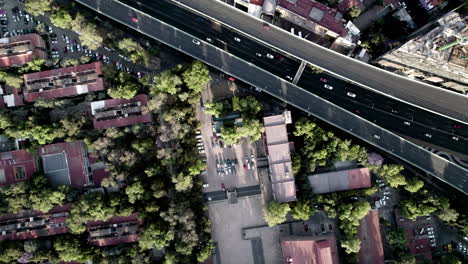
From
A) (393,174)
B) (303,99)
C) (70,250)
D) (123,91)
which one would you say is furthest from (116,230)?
(393,174)

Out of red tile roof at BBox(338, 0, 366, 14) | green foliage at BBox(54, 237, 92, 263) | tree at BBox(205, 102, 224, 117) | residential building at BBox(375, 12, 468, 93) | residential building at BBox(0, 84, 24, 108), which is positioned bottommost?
green foliage at BBox(54, 237, 92, 263)

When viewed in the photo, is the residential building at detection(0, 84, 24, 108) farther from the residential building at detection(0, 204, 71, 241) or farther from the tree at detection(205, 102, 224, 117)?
the tree at detection(205, 102, 224, 117)

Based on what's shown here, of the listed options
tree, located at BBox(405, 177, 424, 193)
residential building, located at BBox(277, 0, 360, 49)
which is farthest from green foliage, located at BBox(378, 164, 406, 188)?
residential building, located at BBox(277, 0, 360, 49)

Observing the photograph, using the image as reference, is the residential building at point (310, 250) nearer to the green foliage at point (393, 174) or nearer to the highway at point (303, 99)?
the green foliage at point (393, 174)

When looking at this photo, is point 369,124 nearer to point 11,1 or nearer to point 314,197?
point 314,197

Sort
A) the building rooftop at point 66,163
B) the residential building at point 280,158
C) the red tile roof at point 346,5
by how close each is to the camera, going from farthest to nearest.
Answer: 1. the red tile roof at point 346,5
2. the building rooftop at point 66,163
3. the residential building at point 280,158

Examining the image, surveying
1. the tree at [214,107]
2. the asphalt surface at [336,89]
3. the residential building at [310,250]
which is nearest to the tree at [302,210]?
the residential building at [310,250]
